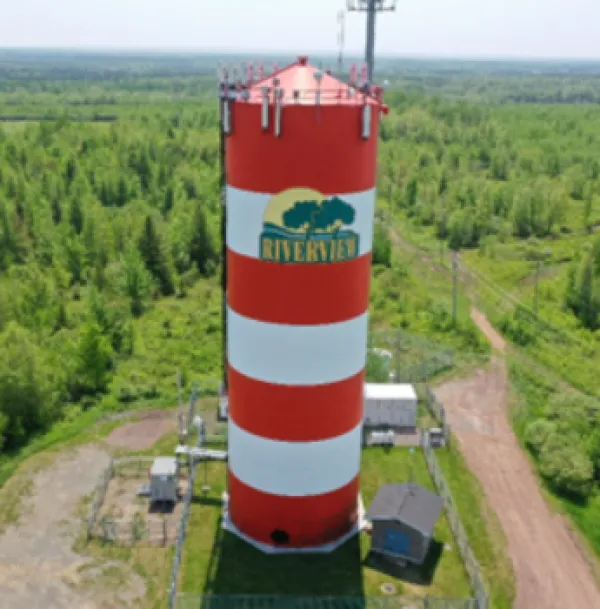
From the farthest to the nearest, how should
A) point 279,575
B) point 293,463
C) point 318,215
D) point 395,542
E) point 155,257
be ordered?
point 155,257 → point 395,542 → point 279,575 → point 293,463 → point 318,215

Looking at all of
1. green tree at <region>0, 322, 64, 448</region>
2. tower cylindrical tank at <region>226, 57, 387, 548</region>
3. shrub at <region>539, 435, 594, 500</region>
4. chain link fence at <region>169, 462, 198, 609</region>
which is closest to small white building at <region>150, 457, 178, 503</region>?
chain link fence at <region>169, 462, 198, 609</region>

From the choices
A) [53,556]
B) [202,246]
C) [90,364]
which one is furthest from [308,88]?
[202,246]

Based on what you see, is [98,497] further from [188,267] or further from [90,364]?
A: [188,267]

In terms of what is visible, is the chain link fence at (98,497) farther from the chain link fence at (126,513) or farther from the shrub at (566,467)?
the shrub at (566,467)

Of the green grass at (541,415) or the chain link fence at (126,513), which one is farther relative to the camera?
the green grass at (541,415)

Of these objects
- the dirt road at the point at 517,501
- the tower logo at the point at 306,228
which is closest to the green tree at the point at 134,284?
the dirt road at the point at 517,501

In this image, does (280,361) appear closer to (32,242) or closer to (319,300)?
(319,300)

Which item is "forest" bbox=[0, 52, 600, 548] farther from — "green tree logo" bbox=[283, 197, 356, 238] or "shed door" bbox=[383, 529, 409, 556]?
"shed door" bbox=[383, 529, 409, 556]
